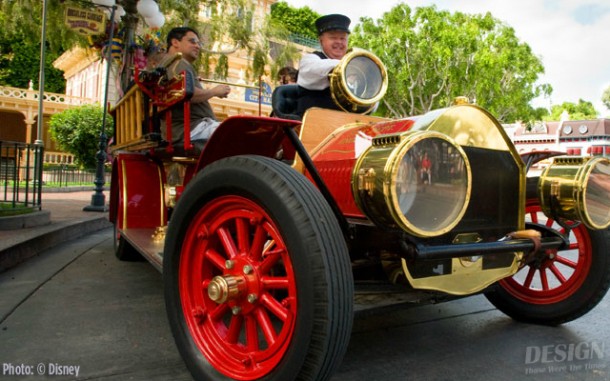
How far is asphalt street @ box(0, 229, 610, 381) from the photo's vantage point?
6.78 ft

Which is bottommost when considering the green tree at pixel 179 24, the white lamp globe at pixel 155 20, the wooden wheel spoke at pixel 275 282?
the wooden wheel spoke at pixel 275 282

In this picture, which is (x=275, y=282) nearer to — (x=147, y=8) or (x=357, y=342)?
(x=357, y=342)

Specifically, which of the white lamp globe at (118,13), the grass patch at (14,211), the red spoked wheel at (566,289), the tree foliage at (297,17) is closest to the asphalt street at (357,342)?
the red spoked wheel at (566,289)

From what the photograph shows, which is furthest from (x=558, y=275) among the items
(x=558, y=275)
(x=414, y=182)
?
(x=414, y=182)

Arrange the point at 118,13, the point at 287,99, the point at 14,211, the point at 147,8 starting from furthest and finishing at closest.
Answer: the point at 118,13 → the point at 147,8 → the point at 14,211 → the point at 287,99

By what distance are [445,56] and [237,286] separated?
2200cm

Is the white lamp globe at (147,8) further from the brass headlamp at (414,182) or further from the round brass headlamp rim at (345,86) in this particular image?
the brass headlamp at (414,182)

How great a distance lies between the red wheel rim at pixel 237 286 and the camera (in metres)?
1.62

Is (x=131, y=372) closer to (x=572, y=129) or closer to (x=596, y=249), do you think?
(x=596, y=249)

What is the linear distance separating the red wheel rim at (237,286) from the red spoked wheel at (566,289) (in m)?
1.35

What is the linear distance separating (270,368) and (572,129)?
62.1 metres

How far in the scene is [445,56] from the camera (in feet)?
70.9

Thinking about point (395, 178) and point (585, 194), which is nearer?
point (395, 178)

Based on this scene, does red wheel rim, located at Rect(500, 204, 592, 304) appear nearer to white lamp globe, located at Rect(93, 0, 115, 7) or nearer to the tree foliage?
white lamp globe, located at Rect(93, 0, 115, 7)
